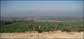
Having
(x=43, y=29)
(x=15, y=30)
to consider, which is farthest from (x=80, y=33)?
(x=15, y=30)

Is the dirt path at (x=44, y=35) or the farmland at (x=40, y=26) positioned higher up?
the farmland at (x=40, y=26)

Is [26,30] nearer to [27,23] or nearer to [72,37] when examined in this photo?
[27,23]

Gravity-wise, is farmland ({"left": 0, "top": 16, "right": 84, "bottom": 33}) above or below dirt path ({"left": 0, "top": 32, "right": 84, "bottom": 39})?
above

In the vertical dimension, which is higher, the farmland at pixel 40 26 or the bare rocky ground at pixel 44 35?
the farmland at pixel 40 26

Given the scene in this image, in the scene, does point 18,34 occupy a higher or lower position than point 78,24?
lower

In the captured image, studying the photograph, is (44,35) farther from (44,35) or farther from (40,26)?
(40,26)

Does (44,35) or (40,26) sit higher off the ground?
(40,26)

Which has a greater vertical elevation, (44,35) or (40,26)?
(40,26)

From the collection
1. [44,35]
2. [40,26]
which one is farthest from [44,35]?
[40,26]

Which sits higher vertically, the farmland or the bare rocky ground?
the farmland
